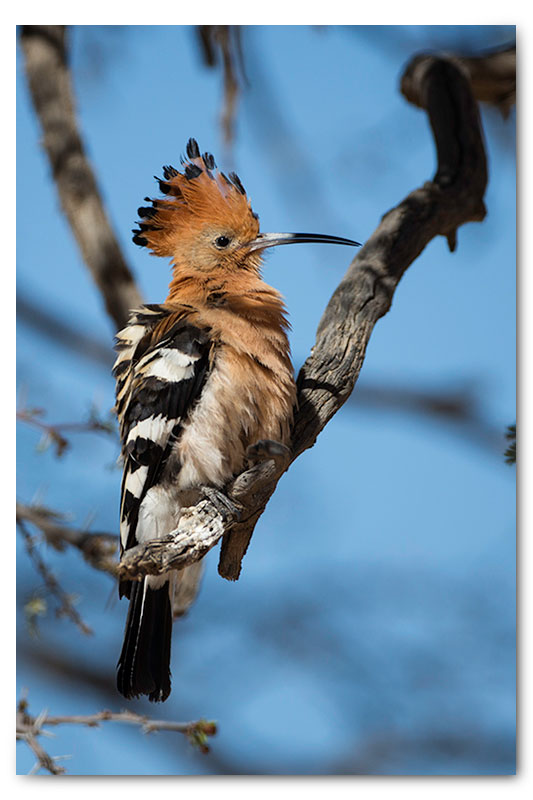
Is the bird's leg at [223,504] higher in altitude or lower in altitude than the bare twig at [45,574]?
higher

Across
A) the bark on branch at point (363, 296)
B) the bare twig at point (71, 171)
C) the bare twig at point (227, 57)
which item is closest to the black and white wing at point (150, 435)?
the bark on branch at point (363, 296)

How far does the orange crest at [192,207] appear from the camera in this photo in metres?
1.50

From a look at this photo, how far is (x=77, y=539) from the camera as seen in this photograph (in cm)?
169

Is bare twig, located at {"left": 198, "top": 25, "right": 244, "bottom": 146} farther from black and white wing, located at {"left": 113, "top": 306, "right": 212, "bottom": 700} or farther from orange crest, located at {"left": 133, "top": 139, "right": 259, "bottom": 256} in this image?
black and white wing, located at {"left": 113, "top": 306, "right": 212, "bottom": 700}

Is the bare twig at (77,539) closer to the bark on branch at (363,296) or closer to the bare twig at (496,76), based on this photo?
the bark on branch at (363,296)

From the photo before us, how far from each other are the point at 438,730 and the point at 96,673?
2.76 feet

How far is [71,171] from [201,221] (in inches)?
24.2

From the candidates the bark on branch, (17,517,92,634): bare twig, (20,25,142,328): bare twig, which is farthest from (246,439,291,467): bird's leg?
(20,25,142,328): bare twig

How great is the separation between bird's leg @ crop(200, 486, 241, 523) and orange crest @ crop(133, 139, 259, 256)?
475 millimetres

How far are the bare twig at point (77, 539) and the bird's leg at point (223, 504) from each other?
1.54 feet

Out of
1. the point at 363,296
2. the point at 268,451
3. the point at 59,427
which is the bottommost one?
the point at 268,451

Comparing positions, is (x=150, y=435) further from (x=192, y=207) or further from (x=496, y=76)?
(x=496, y=76)

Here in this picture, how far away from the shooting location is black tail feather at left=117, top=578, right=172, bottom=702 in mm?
1369

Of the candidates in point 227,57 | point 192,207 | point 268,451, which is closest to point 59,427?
point 192,207
